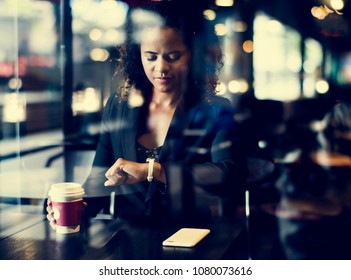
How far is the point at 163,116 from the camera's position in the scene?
5.81 ft

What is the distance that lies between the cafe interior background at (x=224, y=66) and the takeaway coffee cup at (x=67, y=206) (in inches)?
10.1

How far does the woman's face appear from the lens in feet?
5.60

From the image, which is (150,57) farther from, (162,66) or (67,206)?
(67,206)

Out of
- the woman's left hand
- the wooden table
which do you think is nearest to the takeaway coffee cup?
the wooden table

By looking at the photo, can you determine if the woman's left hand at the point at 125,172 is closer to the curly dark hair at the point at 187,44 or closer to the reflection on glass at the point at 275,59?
the curly dark hair at the point at 187,44

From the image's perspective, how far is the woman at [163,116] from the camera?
5.57 feet

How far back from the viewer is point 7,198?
106 inches

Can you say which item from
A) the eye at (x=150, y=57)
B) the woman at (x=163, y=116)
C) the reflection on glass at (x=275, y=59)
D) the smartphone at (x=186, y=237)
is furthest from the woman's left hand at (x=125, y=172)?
the reflection on glass at (x=275, y=59)

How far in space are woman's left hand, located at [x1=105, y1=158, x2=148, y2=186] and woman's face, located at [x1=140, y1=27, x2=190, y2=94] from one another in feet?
1.02

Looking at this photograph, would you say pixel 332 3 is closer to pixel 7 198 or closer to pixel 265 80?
pixel 265 80

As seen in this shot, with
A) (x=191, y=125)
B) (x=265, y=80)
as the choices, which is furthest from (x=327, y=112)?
(x=191, y=125)

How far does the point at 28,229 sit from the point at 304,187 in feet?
7.09

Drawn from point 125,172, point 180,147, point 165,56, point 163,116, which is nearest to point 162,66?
point 165,56

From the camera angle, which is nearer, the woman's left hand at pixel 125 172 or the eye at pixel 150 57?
the woman's left hand at pixel 125 172
